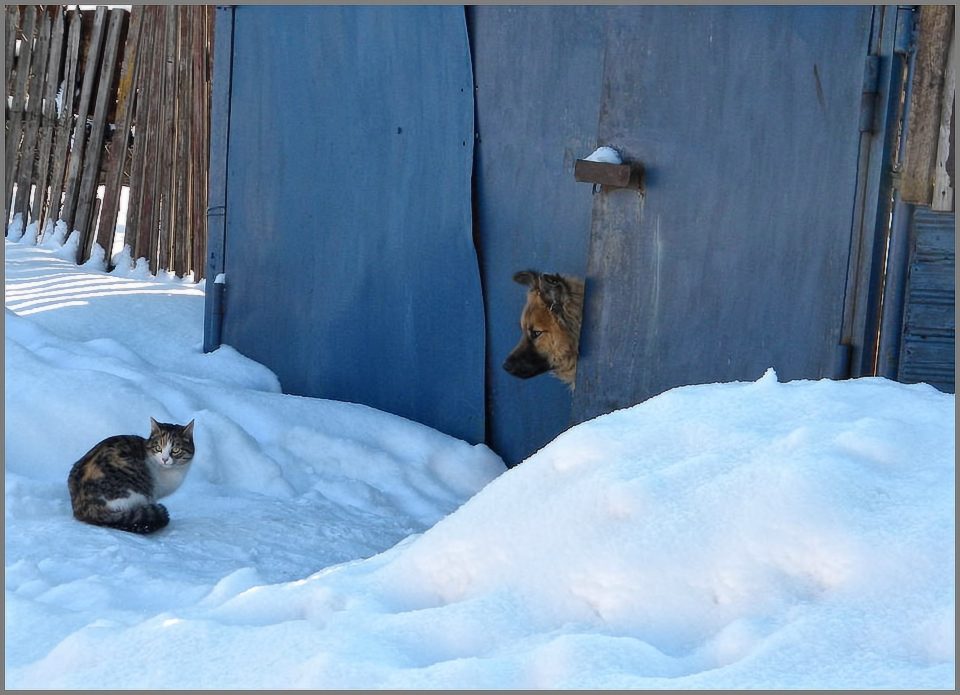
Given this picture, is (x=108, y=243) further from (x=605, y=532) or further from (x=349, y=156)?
(x=605, y=532)

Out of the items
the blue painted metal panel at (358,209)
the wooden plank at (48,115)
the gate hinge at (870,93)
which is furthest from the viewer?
the wooden plank at (48,115)

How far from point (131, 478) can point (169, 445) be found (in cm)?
20

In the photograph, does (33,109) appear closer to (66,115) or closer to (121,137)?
(66,115)

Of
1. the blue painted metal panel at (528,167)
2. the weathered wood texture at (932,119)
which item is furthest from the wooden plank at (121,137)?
the weathered wood texture at (932,119)

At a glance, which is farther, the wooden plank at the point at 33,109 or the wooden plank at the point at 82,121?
the wooden plank at the point at 33,109

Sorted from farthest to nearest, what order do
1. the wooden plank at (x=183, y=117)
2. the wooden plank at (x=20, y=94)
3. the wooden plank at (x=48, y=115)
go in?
the wooden plank at (x=20, y=94) → the wooden plank at (x=48, y=115) → the wooden plank at (x=183, y=117)

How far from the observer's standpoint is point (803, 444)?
8.80 ft

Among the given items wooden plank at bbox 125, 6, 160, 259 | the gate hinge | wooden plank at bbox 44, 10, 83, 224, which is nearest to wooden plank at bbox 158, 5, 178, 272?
wooden plank at bbox 125, 6, 160, 259

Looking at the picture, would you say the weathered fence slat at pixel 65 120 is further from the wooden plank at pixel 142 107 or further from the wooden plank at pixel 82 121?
the wooden plank at pixel 142 107

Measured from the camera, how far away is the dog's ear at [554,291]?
505 cm

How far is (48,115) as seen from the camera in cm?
962

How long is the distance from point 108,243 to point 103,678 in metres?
7.25

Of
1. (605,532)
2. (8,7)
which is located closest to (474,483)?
(605,532)

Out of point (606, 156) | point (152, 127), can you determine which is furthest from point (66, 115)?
point (606, 156)
